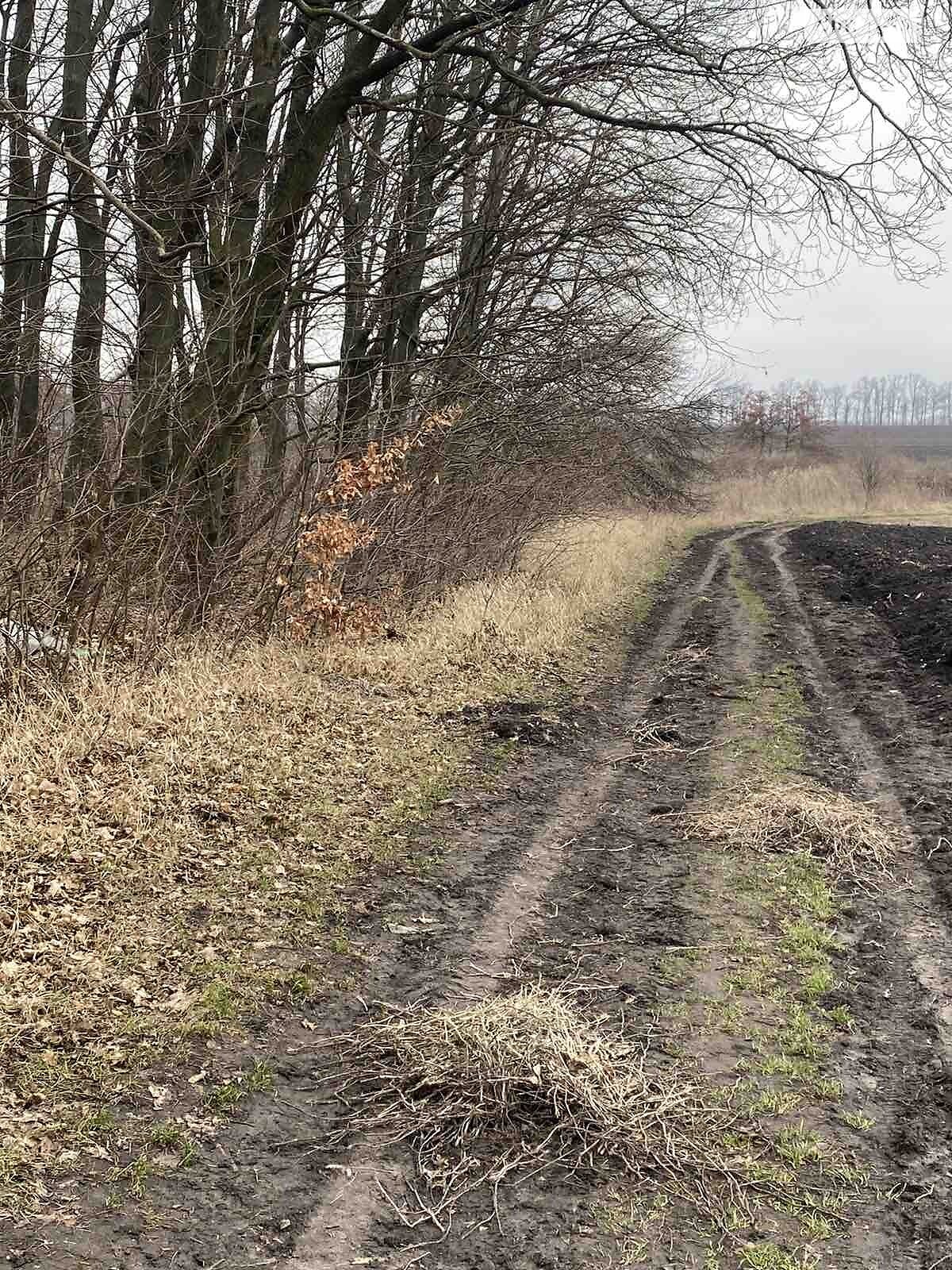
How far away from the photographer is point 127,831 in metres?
5.36

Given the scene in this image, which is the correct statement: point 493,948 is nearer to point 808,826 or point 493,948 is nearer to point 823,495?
point 808,826

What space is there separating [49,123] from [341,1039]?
8020 mm

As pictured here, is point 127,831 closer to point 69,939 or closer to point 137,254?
point 69,939

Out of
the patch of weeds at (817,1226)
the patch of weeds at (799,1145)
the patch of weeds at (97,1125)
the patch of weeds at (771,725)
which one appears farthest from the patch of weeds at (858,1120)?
the patch of weeds at (771,725)

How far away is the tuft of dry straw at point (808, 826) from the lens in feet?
18.5

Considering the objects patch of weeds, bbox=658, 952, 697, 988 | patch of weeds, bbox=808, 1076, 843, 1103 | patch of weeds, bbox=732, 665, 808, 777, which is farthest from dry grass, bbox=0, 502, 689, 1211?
patch of weeds, bbox=732, 665, 808, 777

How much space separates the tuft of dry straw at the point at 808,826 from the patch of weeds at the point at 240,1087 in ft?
10.4

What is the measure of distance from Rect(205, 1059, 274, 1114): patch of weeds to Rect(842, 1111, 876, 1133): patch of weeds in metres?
1.99

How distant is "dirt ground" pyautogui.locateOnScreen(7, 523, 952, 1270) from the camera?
9.48 ft

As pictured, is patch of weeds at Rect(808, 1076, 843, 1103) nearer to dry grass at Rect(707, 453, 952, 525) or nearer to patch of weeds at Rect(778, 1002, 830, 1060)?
patch of weeds at Rect(778, 1002, 830, 1060)

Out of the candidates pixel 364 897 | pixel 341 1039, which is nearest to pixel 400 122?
pixel 364 897

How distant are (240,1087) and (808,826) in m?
3.68

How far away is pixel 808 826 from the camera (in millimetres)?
5961

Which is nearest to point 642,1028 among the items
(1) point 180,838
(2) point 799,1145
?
(2) point 799,1145
